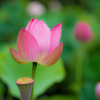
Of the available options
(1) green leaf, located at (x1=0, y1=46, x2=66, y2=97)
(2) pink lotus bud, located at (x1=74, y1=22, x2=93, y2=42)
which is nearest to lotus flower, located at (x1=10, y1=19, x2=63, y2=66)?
(1) green leaf, located at (x1=0, y1=46, x2=66, y2=97)

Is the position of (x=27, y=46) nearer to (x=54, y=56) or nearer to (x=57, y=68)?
(x=54, y=56)

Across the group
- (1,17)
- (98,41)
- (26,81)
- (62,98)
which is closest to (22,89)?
(26,81)

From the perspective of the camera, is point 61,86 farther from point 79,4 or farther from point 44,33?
point 79,4

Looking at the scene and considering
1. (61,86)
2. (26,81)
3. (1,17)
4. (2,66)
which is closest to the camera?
(26,81)

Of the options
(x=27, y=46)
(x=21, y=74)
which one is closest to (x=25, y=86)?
(x=27, y=46)

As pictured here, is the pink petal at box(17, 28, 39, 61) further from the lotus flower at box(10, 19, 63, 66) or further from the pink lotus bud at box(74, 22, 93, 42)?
the pink lotus bud at box(74, 22, 93, 42)

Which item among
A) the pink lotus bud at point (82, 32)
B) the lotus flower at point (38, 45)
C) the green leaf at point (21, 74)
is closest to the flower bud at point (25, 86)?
the lotus flower at point (38, 45)

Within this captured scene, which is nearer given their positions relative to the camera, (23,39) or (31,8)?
(23,39)
